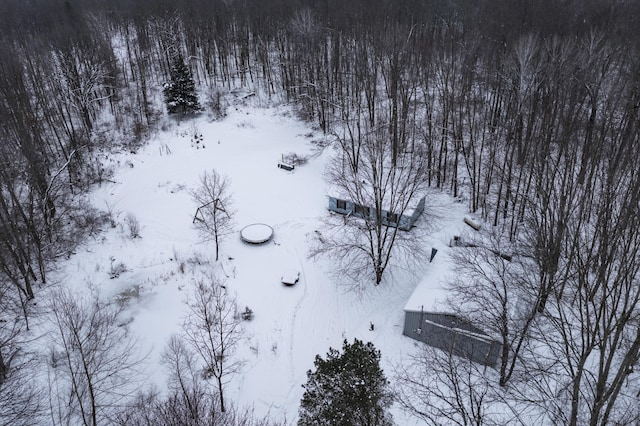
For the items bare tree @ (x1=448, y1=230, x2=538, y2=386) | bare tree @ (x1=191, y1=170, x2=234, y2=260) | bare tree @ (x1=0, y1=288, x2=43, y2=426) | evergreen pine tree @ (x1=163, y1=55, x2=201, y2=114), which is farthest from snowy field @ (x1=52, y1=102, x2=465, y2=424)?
evergreen pine tree @ (x1=163, y1=55, x2=201, y2=114)

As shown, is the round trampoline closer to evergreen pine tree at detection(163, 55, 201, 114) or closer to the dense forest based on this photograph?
the dense forest

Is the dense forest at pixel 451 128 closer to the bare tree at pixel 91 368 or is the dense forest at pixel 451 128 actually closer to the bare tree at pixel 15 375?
the bare tree at pixel 15 375

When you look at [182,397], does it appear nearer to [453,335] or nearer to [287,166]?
[453,335]

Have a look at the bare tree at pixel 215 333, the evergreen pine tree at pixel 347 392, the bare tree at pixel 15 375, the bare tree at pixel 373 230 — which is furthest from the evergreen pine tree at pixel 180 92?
the evergreen pine tree at pixel 347 392

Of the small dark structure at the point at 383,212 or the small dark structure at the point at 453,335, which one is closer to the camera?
the small dark structure at the point at 453,335

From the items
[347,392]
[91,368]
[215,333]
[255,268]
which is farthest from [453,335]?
[91,368]

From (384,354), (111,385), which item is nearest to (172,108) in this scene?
(111,385)

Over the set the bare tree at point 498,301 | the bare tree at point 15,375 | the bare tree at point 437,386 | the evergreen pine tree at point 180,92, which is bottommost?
the bare tree at point 437,386
